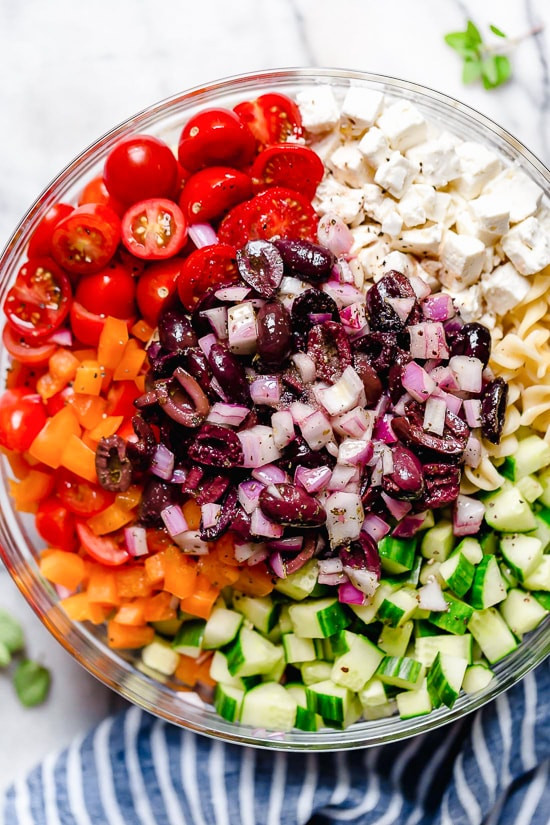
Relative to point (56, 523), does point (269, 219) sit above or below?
above

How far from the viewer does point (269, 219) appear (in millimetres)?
2695

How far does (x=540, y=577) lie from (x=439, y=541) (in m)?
0.39

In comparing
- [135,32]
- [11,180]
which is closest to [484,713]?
[11,180]

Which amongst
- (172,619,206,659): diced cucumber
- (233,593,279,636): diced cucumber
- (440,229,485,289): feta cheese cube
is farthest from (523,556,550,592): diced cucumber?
(172,619,206,659): diced cucumber

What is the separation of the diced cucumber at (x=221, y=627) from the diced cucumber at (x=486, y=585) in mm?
846

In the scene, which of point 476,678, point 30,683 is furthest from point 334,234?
point 30,683

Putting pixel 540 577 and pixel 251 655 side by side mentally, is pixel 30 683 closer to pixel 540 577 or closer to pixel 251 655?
pixel 251 655

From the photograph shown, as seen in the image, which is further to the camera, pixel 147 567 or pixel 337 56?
pixel 337 56

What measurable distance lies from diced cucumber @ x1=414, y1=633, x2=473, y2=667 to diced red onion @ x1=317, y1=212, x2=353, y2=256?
141cm

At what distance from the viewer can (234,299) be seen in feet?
8.64

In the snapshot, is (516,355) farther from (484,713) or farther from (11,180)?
(11,180)

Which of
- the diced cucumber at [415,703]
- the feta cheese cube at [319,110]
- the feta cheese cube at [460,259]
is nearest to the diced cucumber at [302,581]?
A: the diced cucumber at [415,703]

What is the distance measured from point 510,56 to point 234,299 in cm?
170

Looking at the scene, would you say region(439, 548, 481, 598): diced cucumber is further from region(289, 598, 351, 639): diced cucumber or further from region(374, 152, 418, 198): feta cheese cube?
region(374, 152, 418, 198): feta cheese cube
